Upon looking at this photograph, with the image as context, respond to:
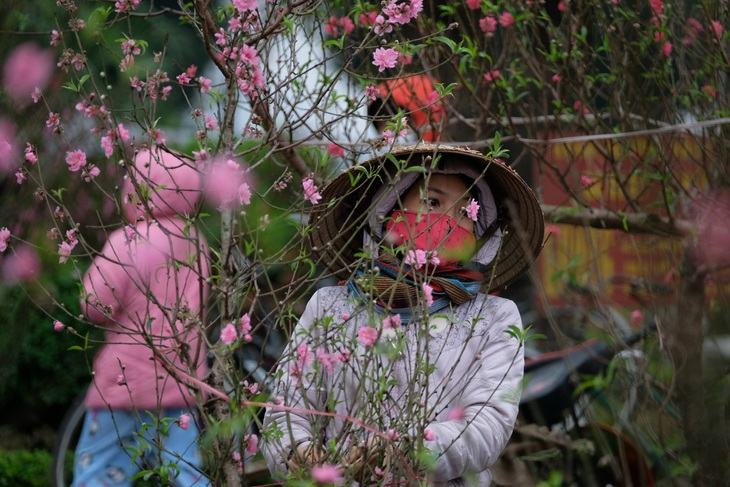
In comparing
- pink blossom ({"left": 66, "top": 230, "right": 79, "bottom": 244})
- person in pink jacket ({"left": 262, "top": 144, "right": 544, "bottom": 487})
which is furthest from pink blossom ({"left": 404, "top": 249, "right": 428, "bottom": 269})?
pink blossom ({"left": 66, "top": 230, "right": 79, "bottom": 244})

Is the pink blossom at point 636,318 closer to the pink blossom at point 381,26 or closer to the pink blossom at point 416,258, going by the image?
the pink blossom at point 416,258

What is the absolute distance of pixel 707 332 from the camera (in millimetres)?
2381

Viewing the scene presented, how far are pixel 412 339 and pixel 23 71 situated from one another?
1.57 metres

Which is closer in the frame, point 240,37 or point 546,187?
point 240,37

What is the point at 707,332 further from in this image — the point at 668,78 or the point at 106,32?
the point at 668,78

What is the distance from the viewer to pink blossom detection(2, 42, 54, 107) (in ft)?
10.6

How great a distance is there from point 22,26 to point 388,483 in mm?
2081

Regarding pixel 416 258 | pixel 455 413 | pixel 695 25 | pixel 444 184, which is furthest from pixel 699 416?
pixel 695 25

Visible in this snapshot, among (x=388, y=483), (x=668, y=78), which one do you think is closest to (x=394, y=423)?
(x=388, y=483)

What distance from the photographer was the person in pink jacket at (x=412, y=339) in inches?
86.7

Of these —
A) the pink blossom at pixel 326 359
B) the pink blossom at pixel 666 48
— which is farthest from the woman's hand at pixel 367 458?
the pink blossom at pixel 666 48

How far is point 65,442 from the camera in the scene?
16.5ft

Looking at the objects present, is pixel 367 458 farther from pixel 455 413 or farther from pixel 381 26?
pixel 381 26

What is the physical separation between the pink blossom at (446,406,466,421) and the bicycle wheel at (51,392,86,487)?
288 cm
